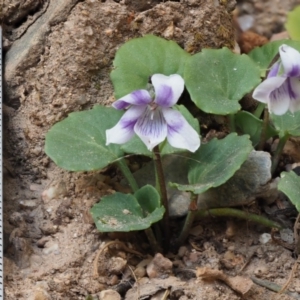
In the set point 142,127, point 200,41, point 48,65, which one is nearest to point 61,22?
point 48,65

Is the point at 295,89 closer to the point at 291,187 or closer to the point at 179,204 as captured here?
the point at 291,187

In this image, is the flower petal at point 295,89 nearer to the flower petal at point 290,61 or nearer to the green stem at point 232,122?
the flower petal at point 290,61

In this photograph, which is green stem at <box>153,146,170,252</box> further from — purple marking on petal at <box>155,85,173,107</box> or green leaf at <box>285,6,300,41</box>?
green leaf at <box>285,6,300,41</box>

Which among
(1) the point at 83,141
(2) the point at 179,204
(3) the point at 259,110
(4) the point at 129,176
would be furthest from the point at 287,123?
(1) the point at 83,141

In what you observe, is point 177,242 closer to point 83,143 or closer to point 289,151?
point 83,143

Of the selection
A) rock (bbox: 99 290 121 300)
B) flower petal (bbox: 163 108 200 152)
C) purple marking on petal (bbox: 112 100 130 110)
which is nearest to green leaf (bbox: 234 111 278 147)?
flower petal (bbox: 163 108 200 152)

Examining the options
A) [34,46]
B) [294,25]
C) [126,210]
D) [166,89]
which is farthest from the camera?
[294,25]

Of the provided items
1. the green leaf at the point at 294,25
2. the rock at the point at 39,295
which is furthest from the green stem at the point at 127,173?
the green leaf at the point at 294,25
